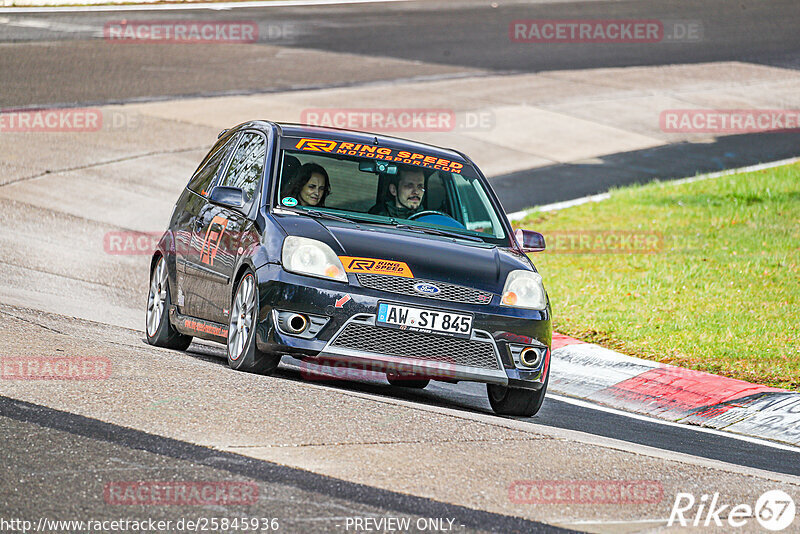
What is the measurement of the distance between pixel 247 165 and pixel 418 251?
170 cm

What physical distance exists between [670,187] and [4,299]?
10882 mm

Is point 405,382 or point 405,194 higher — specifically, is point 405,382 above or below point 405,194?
below

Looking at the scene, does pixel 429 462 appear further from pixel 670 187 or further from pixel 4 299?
pixel 670 187

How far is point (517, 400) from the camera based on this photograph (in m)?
8.00

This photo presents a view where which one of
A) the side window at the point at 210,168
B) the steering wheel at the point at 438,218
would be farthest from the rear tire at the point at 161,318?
the steering wheel at the point at 438,218

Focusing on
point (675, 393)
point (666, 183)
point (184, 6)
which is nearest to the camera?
point (675, 393)

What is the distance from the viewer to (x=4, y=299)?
10.1 metres

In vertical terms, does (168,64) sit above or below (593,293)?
above

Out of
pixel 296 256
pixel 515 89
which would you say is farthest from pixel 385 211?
pixel 515 89

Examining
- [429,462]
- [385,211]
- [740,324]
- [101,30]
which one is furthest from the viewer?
[101,30]

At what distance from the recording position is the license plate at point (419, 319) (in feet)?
24.2

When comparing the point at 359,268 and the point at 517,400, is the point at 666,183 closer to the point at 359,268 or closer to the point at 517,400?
the point at 517,400

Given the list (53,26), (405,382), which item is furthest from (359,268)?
(53,26)

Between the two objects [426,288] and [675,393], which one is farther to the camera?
[675,393]
